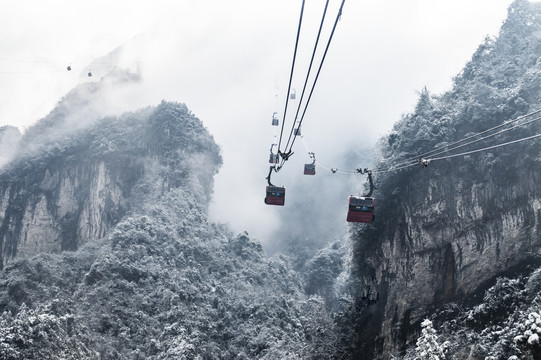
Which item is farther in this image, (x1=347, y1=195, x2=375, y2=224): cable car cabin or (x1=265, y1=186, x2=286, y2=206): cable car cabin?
(x1=265, y1=186, x2=286, y2=206): cable car cabin

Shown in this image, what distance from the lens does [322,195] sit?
84938 mm

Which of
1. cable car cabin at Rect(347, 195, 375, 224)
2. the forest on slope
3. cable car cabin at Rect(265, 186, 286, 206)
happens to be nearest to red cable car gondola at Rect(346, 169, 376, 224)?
cable car cabin at Rect(347, 195, 375, 224)

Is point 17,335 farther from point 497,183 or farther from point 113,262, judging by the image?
point 497,183

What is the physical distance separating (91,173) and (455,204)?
160 feet

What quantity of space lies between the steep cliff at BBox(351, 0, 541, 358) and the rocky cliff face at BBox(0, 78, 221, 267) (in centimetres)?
3186

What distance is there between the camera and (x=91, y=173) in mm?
64188

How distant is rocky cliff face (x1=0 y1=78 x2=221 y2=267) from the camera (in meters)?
61.3

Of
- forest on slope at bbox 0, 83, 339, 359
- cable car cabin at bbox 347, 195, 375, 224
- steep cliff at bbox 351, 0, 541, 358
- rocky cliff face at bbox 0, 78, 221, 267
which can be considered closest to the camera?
cable car cabin at bbox 347, 195, 375, 224

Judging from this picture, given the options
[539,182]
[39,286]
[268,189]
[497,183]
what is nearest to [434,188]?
[497,183]

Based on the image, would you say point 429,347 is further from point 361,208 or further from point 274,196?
point 274,196

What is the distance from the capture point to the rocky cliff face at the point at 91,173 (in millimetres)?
61312

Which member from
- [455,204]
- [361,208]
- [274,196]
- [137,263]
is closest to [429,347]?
[361,208]

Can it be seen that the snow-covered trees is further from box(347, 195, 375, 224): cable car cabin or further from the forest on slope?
the forest on slope

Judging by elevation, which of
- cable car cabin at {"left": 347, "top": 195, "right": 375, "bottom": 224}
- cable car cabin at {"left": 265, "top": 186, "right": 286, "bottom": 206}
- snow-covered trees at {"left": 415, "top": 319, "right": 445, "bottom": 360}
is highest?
cable car cabin at {"left": 265, "top": 186, "right": 286, "bottom": 206}
